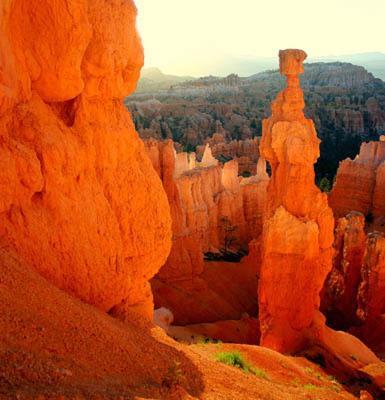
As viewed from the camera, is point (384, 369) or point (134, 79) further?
point (384, 369)

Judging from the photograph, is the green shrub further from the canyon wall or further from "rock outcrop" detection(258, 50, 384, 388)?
the canyon wall

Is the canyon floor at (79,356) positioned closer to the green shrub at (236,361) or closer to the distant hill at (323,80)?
the green shrub at (236,361)

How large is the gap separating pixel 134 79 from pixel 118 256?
1.84 m

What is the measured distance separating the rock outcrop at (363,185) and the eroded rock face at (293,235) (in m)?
13.5

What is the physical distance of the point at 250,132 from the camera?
4775cm

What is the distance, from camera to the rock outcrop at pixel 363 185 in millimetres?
24750

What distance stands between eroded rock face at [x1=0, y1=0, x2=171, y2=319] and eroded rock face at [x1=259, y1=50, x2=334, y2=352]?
743 centimetres

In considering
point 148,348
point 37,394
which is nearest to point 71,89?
point 148,348

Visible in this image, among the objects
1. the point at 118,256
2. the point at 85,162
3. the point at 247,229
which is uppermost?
the point at 85,162

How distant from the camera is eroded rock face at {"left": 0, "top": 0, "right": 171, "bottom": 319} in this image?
11.8 ft

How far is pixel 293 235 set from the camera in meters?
12.1

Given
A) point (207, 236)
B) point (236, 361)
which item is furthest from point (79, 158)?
point (207, 236)

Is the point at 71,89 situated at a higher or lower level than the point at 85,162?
higher

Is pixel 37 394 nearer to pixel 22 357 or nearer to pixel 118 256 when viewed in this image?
pixel 22 357
